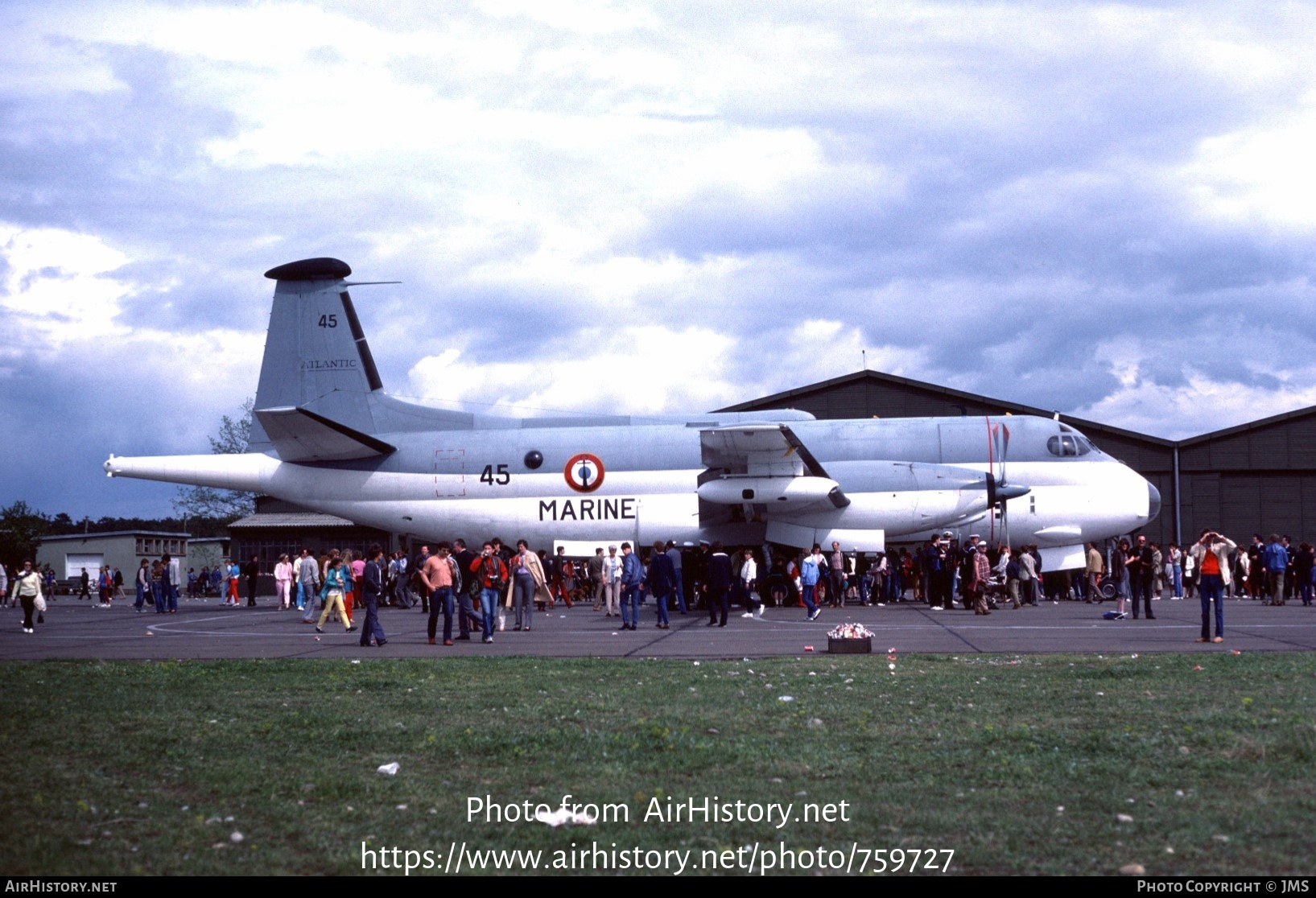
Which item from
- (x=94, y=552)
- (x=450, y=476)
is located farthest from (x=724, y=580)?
(x=94, y=552)

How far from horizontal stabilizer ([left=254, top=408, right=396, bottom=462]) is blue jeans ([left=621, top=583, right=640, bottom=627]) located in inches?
419

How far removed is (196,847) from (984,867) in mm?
4102

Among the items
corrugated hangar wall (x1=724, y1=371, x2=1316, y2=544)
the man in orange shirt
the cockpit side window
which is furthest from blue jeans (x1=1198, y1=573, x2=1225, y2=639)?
corrugated hangar wall (x1=724, y1=371, x2=1316, y2=544)

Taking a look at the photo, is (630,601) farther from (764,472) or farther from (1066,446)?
(1066,446)

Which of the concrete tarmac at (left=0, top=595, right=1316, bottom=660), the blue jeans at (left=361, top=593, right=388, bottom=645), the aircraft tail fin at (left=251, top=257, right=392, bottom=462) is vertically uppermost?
the aircraft tail fin at (left=251, top=257, right=392, bottom=462)

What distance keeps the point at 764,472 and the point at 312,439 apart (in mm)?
12273

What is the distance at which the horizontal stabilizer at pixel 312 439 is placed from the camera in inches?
1165

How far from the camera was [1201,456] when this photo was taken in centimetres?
4834

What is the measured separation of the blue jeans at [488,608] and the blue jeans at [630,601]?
10.1ft

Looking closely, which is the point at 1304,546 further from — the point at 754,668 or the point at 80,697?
the point at 80,697

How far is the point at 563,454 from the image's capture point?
102ft

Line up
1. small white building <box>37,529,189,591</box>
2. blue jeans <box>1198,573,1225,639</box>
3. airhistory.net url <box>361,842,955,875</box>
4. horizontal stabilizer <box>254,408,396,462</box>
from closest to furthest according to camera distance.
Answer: airhistory.net url <box>361,842,955,875</box> < blue jeans <box>1198,573,1225,639</box> < horizontal stabilizer <box>254,408,396,462</box> < small white building <box>37,529,189,591</box>

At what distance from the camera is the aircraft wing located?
27.6 m

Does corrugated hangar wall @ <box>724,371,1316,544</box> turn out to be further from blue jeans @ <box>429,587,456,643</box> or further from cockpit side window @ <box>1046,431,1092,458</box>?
blue jeans @ <box>429,587,456,643</box>
